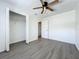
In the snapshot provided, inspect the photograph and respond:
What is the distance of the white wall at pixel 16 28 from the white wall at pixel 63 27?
9.58ft

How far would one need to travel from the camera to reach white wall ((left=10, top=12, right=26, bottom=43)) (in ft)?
16.3

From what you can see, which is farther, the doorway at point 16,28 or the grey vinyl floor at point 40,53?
the doorway at point 16,28

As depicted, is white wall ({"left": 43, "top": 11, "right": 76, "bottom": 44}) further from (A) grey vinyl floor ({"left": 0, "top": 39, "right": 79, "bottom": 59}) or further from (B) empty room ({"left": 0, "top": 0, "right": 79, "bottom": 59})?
(A) grey vinyl floor ({"left": 0, "top": 39, "right": 79, "bottom": 59})

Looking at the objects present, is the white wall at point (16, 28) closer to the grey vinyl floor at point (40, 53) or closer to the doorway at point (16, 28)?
the doorway at point (16, 28)

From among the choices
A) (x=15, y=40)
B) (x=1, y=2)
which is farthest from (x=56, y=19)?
(x=1, y=2)

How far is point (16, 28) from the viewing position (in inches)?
210

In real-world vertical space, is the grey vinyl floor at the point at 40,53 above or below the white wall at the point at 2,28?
below

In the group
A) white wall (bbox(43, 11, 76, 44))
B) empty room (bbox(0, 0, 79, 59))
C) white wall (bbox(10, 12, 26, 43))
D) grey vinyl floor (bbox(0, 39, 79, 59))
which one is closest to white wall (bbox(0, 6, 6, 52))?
empty room (bbox(0, 0, 79, 59))

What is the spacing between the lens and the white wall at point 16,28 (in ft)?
16.3

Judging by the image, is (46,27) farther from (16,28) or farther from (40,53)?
(40,53)

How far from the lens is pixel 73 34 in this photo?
5047 mm

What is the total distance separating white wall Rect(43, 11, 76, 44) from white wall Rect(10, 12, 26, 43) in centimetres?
292

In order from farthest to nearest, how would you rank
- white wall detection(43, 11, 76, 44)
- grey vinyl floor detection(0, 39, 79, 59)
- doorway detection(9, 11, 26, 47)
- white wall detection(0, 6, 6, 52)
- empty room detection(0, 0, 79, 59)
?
white wall detection(43, 11, 76, 44) → doorway detection(9, 11, 26, 47) → empty room detection(0, 0, 79, 59) → white wall detection(0, 6, 6, 52) → grey vinyl floor detection(0, 39, 79, 59)

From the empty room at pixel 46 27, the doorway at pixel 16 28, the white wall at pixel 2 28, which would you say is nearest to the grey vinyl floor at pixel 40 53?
the empty room at pixel 46 27
